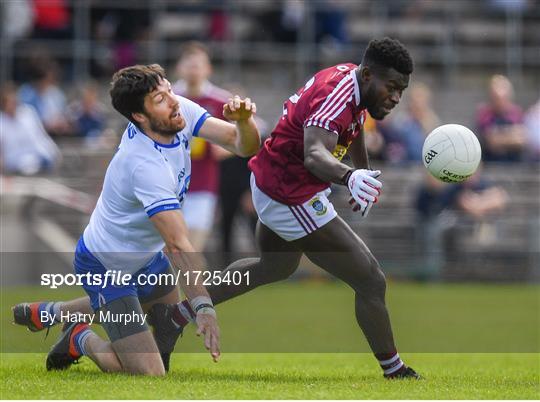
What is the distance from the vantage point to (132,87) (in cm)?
823

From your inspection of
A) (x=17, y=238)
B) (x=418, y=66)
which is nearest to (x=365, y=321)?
(x=17, y=238)

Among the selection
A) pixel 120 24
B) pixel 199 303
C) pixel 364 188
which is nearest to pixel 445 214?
pixel 120 24

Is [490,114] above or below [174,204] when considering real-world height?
below

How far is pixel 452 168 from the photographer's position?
8.58 meters

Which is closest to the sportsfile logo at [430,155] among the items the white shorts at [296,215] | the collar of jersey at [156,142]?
the white shorts at [296,215]

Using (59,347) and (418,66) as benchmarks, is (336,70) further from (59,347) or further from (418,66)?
(418,66)

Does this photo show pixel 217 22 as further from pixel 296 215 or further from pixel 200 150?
pixel 296 215

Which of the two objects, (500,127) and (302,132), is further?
(500,127)

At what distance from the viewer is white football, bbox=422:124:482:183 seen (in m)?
8.59

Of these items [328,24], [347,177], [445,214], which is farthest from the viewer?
[328,24]

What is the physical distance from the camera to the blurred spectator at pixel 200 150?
13.8m

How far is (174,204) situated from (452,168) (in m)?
1.98

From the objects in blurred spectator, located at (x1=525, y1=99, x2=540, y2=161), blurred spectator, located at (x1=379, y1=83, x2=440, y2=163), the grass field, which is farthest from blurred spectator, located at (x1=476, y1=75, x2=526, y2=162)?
the grass field

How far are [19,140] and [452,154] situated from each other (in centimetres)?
1115
